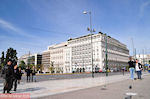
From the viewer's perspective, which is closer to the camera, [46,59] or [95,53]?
[95,53]

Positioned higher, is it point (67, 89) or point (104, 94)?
point (104, 94)

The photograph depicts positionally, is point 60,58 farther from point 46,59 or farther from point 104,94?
point 104,94

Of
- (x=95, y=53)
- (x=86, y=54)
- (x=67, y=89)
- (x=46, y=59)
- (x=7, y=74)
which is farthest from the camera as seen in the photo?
(x=46, y=59)

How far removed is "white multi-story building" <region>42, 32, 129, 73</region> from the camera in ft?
326

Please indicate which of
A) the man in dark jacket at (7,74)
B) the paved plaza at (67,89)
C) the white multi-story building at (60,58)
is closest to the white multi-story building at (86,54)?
the white multi-story building at (60,58)

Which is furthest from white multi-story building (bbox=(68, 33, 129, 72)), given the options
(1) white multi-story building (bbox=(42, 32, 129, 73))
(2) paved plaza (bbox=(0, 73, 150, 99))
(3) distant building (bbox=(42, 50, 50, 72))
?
(2) paved plaza (bbox=(0, 73, 150, 99))

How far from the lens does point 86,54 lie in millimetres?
106688

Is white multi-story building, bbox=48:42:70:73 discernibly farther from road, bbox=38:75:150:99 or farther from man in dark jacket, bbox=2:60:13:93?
man in dark jacket, bbox=2:60:13:93

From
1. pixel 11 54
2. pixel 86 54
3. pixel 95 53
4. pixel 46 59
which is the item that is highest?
pixel 95 53

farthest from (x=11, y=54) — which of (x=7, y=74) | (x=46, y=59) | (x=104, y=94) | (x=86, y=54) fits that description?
(x=104, y=94)

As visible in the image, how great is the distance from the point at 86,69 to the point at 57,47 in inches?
1969

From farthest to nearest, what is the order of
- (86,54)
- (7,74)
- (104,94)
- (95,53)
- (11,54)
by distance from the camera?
1. (86,54)
2. (95,53)
3. (11,54)
4. (7,74)
5. (104,94)

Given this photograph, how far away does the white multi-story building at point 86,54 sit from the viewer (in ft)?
326

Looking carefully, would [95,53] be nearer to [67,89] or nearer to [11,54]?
[11,54]
